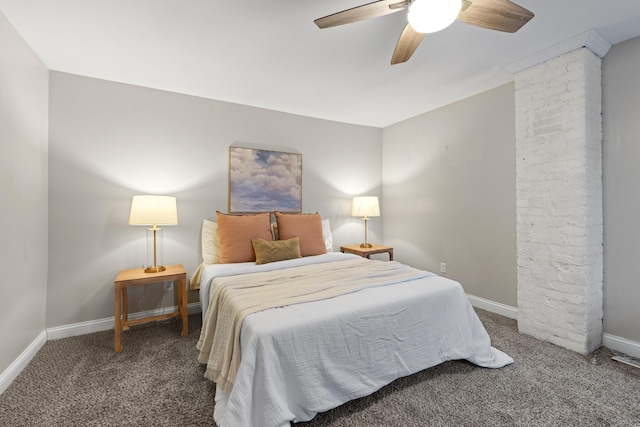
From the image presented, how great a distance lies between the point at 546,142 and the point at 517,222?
74 centimetres

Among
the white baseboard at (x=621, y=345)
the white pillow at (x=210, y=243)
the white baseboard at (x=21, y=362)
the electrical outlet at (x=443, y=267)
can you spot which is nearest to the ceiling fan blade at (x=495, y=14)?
the white baseboard at (x=621, y=345)

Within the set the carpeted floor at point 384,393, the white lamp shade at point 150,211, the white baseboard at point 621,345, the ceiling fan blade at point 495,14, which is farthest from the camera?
the white lamp shade at point 150,211

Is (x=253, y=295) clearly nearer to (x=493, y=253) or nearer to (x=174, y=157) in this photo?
(x=174, y=157)

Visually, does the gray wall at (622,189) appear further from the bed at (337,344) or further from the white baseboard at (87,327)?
the white baseboard at (87,327)

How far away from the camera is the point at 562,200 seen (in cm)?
233

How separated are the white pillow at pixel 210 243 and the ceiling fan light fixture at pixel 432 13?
258 cm

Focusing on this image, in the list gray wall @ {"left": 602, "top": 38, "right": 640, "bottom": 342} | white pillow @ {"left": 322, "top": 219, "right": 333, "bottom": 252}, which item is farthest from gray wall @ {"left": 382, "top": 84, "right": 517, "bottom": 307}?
white pillow @ {"left": 322, "top": 219, "right": 333, "bottom": 252}

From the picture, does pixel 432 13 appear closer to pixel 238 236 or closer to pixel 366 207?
pixel 238 236

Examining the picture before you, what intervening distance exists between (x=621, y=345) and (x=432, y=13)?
2873 mm

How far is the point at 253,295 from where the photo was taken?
185 centimetres

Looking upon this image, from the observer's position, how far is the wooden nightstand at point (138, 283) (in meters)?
2.32

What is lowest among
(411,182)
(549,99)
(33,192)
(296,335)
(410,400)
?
(410,400)

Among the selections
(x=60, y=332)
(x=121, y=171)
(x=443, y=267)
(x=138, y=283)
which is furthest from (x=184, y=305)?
(x=443, y=267)

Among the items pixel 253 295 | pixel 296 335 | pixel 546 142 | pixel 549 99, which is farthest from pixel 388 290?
pixel 549 99
